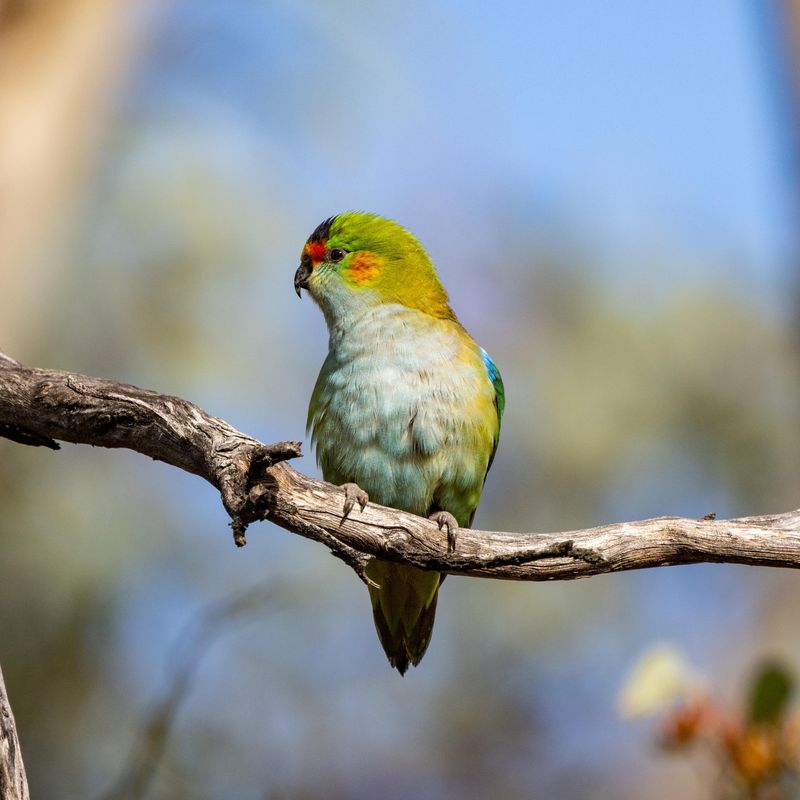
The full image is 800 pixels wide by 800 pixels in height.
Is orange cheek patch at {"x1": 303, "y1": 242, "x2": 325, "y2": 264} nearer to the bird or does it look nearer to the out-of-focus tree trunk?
the bird

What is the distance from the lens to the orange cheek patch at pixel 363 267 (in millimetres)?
5668

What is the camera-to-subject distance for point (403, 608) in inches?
220

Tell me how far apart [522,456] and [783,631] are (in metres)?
3.48

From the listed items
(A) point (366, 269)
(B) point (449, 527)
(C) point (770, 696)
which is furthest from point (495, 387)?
(C) point (770, 696)

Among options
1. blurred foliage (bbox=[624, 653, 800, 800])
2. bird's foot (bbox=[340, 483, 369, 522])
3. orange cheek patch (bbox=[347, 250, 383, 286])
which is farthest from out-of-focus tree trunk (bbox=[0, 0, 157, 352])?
blurred foliage (bbox=[624, 653, 800, 800])

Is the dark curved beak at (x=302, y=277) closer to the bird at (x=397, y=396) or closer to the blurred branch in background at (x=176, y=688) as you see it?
the bird at (x=397, y=396)

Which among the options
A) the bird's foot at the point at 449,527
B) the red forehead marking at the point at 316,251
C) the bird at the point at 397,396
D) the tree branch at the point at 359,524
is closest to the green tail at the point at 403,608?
the bird at the point at 397,396

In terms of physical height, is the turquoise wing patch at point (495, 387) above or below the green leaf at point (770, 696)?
above

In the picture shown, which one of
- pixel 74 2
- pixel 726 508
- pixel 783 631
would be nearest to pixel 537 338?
pixel 726 508

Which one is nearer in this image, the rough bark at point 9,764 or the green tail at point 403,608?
the rough bark at point 9,764

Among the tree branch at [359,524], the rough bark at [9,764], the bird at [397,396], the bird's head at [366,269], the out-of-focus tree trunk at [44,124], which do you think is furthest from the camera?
the out-of-focus tree trunk at [44,124]

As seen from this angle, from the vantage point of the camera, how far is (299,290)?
6.00m

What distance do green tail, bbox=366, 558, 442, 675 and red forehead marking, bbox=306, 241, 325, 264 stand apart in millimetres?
1710

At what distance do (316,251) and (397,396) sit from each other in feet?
4.08
